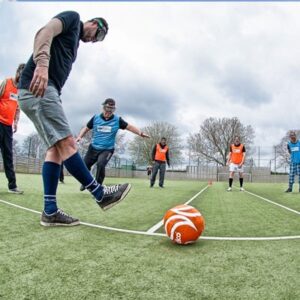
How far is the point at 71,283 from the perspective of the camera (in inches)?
68.9

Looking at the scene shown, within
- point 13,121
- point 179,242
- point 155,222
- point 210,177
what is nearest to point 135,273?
point 179,242

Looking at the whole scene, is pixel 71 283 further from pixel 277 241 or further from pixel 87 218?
pixel 87 218

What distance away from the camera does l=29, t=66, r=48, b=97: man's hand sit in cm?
286

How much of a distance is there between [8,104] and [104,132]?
223cm

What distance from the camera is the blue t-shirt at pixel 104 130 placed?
7492 mm

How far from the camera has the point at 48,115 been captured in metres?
3.14

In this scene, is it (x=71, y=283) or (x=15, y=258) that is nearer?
(x=71, y=283)

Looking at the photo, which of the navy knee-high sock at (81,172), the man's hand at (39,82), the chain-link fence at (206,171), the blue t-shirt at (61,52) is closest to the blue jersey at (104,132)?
the blue t-shirt at (61,52)

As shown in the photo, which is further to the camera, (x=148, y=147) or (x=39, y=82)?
(x=148, y=147)

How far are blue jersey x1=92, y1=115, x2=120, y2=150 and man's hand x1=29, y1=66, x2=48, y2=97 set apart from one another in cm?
453

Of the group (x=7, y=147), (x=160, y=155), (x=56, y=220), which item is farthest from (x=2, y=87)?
(x=160, y=155)

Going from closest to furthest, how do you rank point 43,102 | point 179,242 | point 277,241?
point 179,242 < point 277,241 < point 43,102

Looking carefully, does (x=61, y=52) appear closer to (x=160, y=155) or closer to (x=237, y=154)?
(x=237, y=154)

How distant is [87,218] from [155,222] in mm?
815
